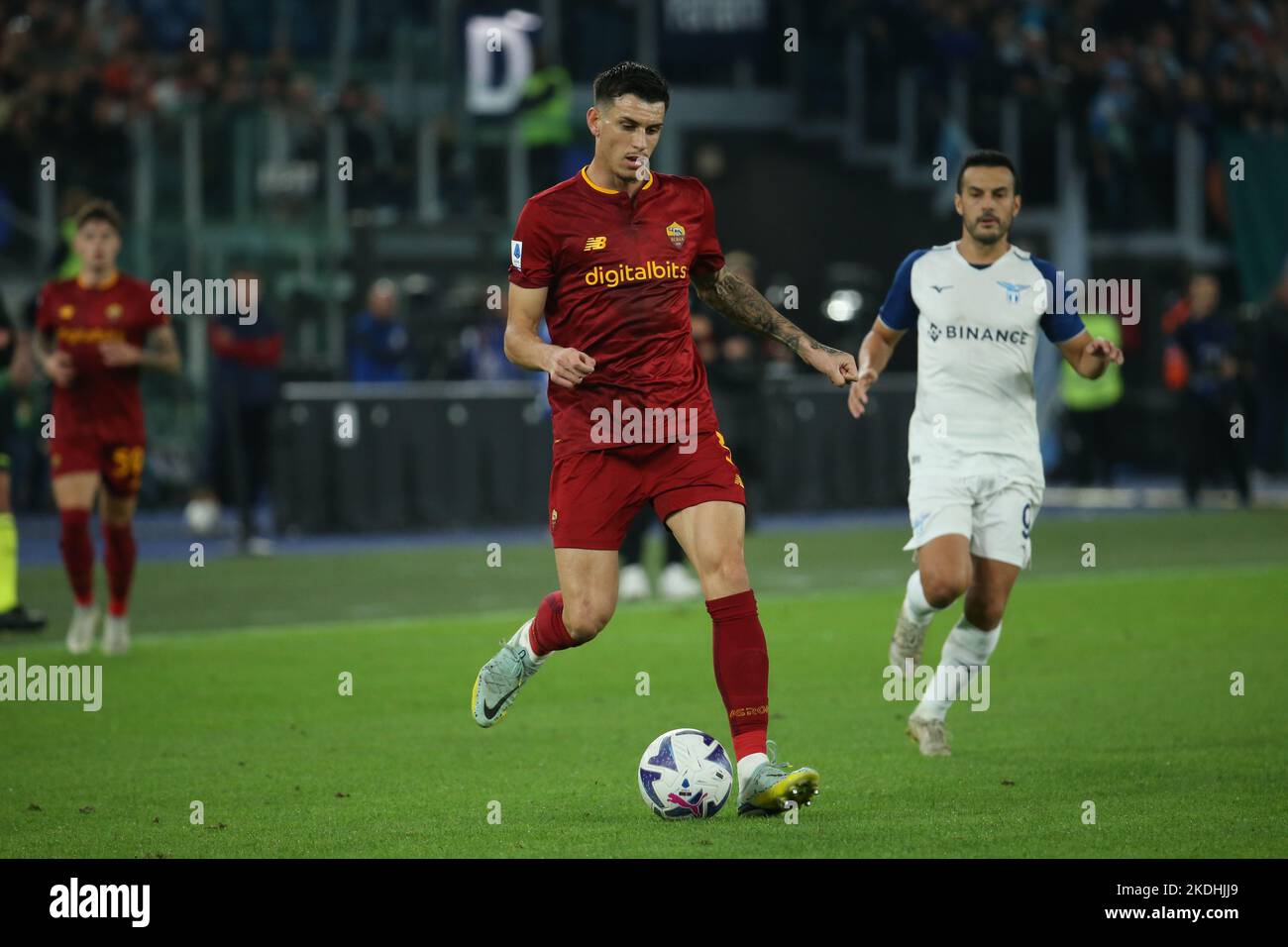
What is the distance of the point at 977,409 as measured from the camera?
330 inches

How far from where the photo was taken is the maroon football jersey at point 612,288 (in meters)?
7.15

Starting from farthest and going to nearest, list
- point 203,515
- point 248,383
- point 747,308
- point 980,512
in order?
point 203,515, point 248,383, point 980,512, point 747,308

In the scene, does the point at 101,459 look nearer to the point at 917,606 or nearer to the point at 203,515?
the point at 917,606

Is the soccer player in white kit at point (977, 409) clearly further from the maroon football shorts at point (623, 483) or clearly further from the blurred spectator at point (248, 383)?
the blurred spectator at point (248, 383)

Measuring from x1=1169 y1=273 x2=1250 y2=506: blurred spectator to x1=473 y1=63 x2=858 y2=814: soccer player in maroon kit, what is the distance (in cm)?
1542

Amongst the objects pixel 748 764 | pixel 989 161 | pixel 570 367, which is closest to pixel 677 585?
pixel 989 161

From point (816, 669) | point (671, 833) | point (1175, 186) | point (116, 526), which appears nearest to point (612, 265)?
point (671, 833)

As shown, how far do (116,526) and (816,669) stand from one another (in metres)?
3.89

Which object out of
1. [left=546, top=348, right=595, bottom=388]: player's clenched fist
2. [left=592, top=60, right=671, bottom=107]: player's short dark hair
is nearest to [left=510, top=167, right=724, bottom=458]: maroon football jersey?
[left=592, top=60, right=671, bottom=107]: player's short dark hair

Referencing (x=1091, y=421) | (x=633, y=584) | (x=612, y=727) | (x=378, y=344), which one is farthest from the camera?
(x=1091, y=421)

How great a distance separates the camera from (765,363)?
861 inches

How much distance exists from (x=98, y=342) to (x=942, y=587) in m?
5.53
